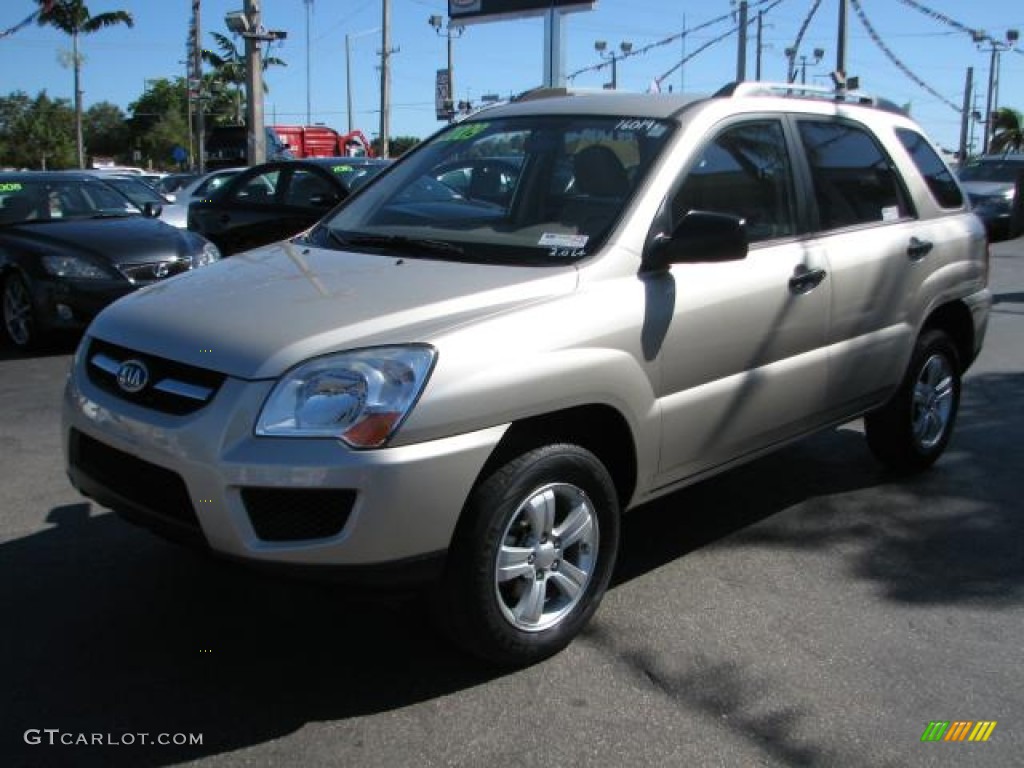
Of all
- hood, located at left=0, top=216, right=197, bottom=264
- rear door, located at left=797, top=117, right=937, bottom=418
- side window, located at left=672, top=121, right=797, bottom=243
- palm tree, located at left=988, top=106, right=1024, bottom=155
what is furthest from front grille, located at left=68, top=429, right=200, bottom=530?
palm tree, located at left=988, top=106, right=1024, bottom=155


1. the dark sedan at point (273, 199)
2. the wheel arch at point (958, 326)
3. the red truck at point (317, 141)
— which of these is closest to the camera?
the wheel arch at point (958, 326)

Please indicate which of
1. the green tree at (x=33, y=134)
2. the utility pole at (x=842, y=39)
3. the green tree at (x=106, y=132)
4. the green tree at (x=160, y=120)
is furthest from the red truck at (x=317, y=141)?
the green tree at (x=106, y=132)

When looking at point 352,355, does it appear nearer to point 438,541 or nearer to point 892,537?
point 438,541

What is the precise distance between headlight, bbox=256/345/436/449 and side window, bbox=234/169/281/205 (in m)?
8.32

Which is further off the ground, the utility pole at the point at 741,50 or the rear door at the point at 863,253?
the utility pole at the point at 741,50

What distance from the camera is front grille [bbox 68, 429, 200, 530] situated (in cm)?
293

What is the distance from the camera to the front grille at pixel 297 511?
108 inches

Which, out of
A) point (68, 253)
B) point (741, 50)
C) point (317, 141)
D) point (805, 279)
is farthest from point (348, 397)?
point (317, 141)

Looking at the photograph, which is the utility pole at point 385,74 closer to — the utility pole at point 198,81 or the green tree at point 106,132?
the utility pole at point 198,81

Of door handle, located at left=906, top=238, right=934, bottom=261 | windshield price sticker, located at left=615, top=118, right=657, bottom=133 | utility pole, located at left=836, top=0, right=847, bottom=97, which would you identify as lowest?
door handle, located at left=906, top=238, right=934, bottom=261

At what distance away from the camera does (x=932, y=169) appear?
17.0 feet

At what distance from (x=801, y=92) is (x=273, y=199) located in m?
6.97

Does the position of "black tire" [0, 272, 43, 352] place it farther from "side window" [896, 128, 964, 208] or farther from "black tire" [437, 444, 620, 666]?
"side window" [896, 128, 964, 208]

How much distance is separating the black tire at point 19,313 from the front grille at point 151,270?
827 millimetres
